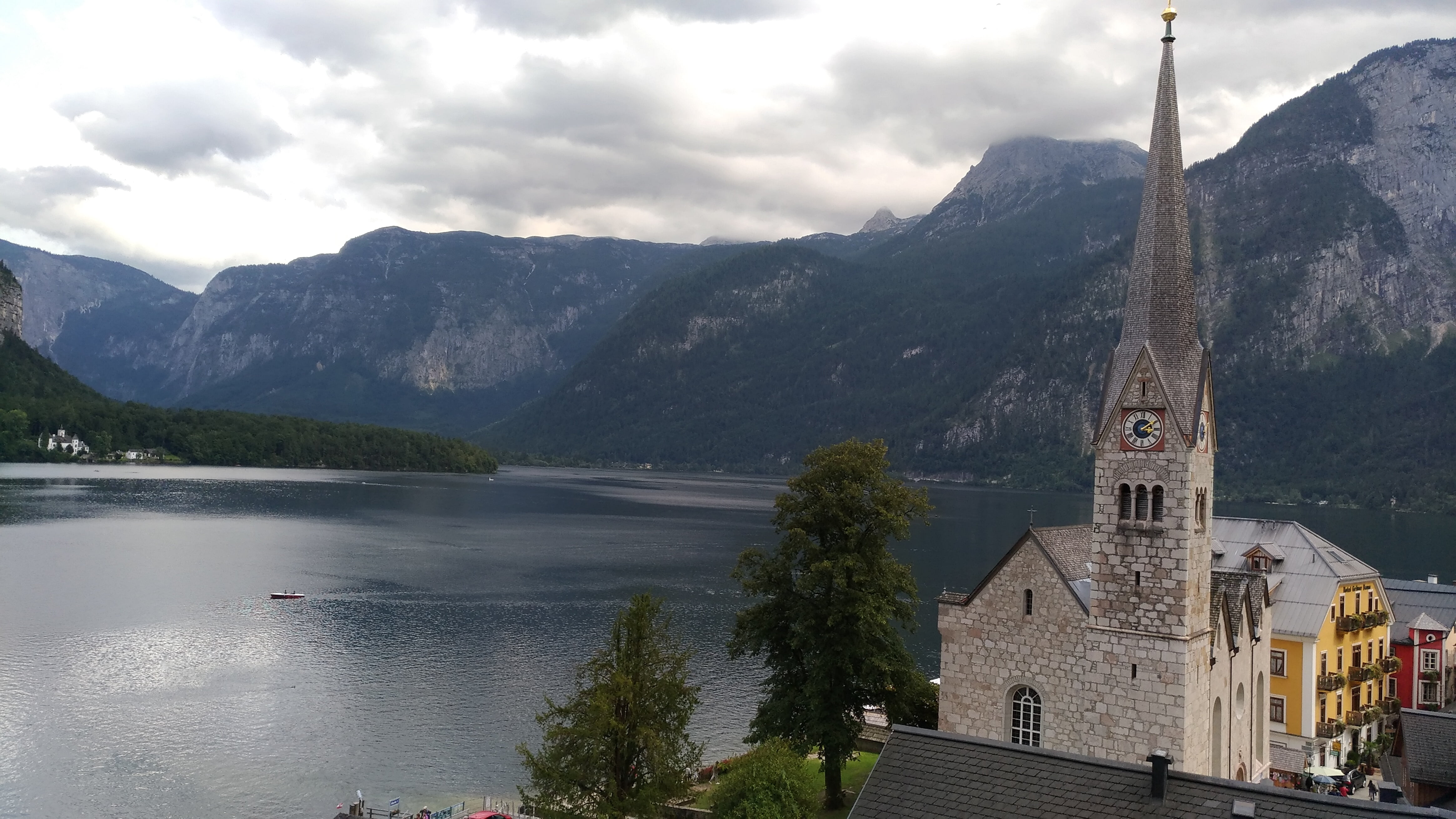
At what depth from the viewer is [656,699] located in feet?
115

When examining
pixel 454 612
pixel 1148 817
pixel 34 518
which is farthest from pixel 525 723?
pixel 34 518

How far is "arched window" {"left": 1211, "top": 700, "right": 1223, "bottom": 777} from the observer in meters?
34.1

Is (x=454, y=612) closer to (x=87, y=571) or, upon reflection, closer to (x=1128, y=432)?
(x=87, y=571)

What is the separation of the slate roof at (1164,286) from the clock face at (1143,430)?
572 mm

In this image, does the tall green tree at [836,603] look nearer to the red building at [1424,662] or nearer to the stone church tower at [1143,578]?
the stone church tower at [1143,578]

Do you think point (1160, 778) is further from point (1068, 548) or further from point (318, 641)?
point (318, 641)

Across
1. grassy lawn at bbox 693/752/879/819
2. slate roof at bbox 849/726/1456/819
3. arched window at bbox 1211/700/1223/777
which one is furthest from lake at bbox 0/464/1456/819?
slate roof at bbox 849/726/1456/819

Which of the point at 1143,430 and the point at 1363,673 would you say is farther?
the point at 1363,673

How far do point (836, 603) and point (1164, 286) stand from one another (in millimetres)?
15840

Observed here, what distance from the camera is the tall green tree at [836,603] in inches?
1537

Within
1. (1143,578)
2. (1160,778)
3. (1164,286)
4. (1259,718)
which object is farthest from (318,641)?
(1160,778)

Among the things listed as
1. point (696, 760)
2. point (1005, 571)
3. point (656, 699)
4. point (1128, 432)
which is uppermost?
point (1128, 432)

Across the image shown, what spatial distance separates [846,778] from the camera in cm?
4262

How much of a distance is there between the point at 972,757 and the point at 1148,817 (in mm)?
3821
